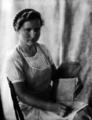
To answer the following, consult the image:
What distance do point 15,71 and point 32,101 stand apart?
16 centimetres

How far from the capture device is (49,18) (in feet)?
4.20

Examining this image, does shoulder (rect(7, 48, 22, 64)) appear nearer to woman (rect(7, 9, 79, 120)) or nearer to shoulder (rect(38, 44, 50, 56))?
woman (rect(7, 9, 79, 120))

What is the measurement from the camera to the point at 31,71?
4.08 ft

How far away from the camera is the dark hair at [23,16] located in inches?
47.7

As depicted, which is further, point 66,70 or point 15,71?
point 66,70

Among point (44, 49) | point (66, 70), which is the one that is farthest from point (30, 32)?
point (66, 70)

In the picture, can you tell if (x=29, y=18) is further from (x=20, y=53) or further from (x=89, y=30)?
(x=89, y=30)

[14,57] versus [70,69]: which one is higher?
[14,57]

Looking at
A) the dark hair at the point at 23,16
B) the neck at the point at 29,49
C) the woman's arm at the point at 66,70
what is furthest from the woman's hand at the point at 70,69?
the dark hair at the point at 23,16

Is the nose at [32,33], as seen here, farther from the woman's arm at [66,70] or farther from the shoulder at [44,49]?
the woman's arm at [66,70]

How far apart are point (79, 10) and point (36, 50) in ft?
0.94

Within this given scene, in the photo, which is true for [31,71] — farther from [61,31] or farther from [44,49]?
[61,31]

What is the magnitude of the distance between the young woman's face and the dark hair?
0.05 feet

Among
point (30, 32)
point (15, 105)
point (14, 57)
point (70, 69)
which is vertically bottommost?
point (15, 105)
